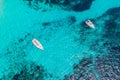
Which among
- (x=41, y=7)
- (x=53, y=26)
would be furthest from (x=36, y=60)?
(x=41, y=7)

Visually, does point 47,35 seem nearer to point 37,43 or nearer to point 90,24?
point 37,43

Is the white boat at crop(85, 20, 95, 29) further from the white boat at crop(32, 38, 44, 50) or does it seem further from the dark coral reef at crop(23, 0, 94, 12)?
the white boat at crop(32, 38, 44, 50)

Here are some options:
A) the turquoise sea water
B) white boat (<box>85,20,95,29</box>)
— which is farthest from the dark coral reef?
→ white boat (<box>85,20,95,29</box>)

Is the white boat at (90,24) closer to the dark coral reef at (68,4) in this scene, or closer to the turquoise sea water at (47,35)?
the turquoise sea water at (47,35)

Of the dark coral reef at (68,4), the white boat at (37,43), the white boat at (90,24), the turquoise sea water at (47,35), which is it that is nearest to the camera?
the turquoise sea water at (47,35)

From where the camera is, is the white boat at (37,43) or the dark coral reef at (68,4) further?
the dark coral reef at (68,4)

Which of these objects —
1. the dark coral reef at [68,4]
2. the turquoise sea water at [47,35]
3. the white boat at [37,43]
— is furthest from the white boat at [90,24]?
the white boat at [37,43]

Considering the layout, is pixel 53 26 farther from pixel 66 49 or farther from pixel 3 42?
pixel 3 42

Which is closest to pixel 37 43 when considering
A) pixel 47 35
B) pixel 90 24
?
pixel 47 35
